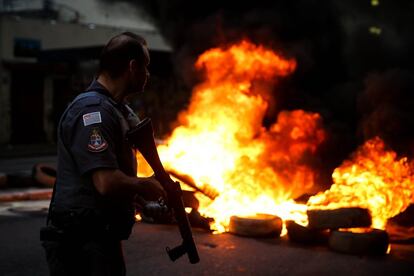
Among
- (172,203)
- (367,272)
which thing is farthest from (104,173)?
(367,272)

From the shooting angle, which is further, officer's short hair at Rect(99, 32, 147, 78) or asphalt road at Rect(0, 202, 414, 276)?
asphalt road at Rect(0, 202, 414, 276)

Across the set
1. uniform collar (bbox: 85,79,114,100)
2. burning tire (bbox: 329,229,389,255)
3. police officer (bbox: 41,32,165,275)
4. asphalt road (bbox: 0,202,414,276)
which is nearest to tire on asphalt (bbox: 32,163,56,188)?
asphalt road (bbox: 0,202,414,276)

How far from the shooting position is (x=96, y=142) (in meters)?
2.34

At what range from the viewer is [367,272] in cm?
511

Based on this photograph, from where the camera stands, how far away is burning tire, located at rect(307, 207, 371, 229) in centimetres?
617

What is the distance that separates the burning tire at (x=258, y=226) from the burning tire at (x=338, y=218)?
1.65 ft

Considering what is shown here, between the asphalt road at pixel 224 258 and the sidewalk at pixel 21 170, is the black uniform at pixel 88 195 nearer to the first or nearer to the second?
the asphalt road at pixel 224 258

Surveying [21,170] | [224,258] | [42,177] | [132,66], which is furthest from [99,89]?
[21,170]

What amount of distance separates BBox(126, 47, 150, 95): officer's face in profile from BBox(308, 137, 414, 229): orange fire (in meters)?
4.42

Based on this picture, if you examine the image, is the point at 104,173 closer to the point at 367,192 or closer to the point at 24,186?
the point at 367,192

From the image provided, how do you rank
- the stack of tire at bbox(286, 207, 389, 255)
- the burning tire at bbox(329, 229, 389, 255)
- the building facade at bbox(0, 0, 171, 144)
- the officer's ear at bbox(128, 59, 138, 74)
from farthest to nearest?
the building facade at bbox(0, 0, 171, 144), the stack of tire at bbox(286, 207, 389, 255), the burning tire at bbox(329, 229, 389, 255), the officer's ear at bbox(128, 59, 138, 74)

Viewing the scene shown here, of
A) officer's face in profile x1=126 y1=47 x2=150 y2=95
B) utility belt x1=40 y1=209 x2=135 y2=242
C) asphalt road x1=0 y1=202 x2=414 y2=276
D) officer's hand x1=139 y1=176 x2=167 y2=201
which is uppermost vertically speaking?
officer's face in profile x1=126 y1=47 x2=150 y2=95

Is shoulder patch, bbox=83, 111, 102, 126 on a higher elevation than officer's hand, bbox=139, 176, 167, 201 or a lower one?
higher

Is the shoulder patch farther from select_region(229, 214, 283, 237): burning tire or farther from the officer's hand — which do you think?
select_region(229, 214, 283, 237): burning tire
